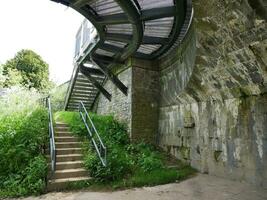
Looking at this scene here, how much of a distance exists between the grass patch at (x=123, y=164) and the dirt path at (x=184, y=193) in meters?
0.41

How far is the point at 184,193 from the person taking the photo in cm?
503

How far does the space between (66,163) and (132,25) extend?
3986mm

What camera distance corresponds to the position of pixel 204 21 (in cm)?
462

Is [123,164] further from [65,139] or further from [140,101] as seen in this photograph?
[140,101]

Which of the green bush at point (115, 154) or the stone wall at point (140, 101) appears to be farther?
the stone wall at point (140, 101)

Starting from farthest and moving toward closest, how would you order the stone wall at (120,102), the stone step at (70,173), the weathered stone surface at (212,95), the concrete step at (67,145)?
the stone wall at (120,102)
the concrete step at (67,145)
the stone step at (70,173)
the weathered stone surface at (212,95)

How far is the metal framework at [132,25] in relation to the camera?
5.75m

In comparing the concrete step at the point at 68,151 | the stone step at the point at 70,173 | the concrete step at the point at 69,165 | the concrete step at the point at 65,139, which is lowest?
the stone step at the point at 70,173

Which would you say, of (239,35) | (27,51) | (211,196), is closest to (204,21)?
(239,35)

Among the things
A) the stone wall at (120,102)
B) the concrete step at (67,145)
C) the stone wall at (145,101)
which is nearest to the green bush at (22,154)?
the concrete step at (67,145)

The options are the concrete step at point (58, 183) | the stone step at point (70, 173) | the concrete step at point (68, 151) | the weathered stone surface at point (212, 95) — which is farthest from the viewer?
the concrete step at point (68, 151)

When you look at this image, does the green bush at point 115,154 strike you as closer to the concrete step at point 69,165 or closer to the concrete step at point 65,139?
the concrete step at point 69,165

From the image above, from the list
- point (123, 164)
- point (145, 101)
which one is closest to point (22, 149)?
point (123, 164)

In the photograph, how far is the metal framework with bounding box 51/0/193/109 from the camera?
5.75 meters
